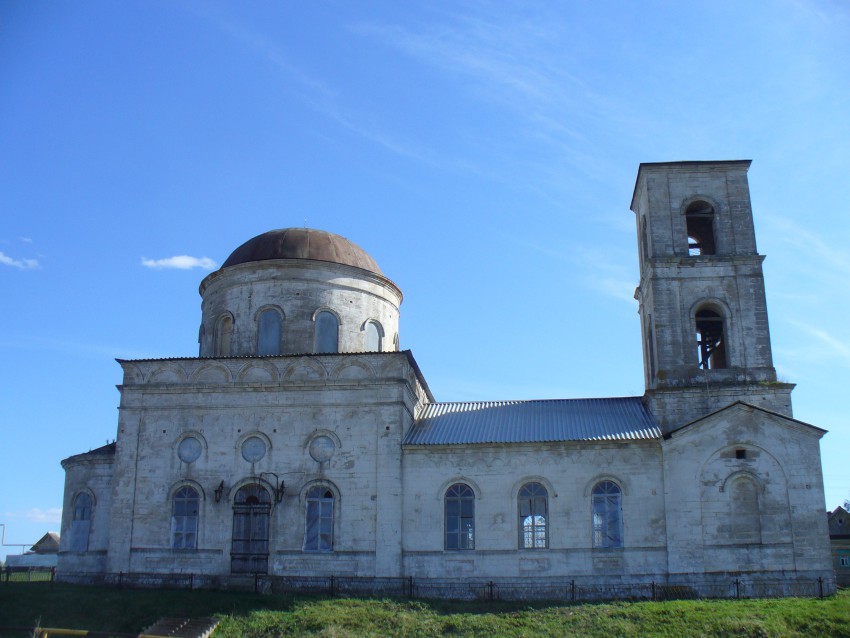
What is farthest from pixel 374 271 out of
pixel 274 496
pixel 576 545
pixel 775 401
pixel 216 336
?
pixel 775 401

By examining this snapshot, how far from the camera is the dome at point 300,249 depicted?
1107 inches

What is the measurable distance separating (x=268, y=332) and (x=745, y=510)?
1502 cm

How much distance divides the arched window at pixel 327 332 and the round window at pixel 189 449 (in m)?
4.84

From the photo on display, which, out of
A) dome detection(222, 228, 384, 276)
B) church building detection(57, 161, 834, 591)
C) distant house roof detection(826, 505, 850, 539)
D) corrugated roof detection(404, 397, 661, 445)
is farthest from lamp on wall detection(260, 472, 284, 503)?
distant house roof detection(826, 505, 850, 539)

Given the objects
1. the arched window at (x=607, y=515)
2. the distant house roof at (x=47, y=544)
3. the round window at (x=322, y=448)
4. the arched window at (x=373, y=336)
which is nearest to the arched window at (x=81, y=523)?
the round window at (x=322, y=448)

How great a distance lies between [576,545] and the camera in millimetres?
23359

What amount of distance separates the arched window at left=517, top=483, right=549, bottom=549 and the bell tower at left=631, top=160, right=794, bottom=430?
428 centimetres

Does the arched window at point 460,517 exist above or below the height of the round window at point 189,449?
below

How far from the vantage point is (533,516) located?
23828mm

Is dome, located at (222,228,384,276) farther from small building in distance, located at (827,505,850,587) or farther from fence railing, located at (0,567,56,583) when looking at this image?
small building in distance, located at (827,505,850,587)

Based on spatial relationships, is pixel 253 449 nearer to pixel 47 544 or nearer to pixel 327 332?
pixel 327 332

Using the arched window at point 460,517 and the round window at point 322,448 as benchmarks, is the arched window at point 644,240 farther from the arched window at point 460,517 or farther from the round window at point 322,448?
the round window at point 322,448

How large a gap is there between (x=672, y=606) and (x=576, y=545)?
3548 mm

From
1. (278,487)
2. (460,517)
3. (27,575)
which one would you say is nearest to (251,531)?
(278,487)
